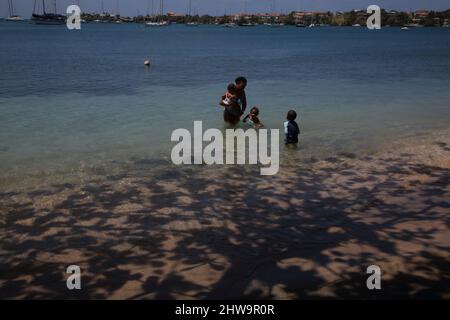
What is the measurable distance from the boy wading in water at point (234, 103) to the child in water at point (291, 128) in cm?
323

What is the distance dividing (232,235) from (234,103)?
11.5 metres

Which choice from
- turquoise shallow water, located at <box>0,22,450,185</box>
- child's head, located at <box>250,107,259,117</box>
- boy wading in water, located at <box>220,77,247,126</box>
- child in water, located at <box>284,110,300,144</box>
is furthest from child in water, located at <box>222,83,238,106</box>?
child in water, located at <box>284,110,300,144</box>

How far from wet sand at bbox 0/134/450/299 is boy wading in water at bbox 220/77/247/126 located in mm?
6428

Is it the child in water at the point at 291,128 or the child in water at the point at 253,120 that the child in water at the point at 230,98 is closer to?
the child in water at the point at 253,120

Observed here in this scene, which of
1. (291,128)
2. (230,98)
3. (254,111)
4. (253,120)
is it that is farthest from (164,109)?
(291,128)

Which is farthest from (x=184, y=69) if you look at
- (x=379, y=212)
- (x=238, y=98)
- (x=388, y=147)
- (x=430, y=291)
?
(x=430, y=291)

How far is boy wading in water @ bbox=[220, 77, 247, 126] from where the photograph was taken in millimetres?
19891

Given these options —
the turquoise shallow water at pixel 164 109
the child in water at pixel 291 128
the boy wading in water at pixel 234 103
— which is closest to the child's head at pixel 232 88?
the boy wading in water at pixel 234 103

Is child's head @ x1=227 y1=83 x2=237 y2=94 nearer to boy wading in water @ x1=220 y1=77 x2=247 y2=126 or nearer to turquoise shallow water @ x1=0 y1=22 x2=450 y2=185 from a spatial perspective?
boy wading in water @ x1=220 y1=77 x2=247 y2=126

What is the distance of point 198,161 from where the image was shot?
616 inches

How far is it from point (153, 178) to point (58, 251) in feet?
16.7

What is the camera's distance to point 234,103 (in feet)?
67.2

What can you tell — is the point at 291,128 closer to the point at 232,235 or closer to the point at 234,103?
the point at 234,103
